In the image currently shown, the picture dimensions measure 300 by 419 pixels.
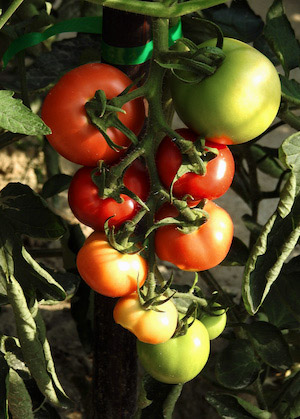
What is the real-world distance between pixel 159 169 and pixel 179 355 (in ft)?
0.81

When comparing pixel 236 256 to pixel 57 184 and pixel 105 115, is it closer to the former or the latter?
pixel 57 184

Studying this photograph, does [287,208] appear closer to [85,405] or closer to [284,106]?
[284,106]

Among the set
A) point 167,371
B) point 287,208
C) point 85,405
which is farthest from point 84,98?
point 85,405

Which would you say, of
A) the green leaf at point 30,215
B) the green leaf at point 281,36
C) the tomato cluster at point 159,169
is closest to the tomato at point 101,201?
the tomato cluster at point 159,169

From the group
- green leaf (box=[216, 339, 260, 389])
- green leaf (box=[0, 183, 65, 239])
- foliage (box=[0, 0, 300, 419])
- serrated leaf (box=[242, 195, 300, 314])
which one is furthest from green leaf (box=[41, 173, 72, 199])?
serrated leaf (box=[242, 195, 300, 314])

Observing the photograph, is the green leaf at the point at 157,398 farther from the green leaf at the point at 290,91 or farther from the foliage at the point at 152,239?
the green leaf at the point at 290,91

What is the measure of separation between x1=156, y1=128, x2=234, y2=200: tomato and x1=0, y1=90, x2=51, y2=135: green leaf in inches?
5.7

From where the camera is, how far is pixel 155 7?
72 cm

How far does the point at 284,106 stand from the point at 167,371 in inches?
15.6

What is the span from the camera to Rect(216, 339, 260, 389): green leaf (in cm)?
112

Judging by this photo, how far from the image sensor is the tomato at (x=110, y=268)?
2.54 ft

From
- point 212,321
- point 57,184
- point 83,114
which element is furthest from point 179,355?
point 57,184

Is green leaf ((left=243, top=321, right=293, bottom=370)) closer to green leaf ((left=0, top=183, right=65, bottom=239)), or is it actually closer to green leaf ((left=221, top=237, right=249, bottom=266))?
green leaf ((left=221, top=237, right=249, bottom=266))

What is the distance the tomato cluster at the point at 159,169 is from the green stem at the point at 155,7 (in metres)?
0.05
